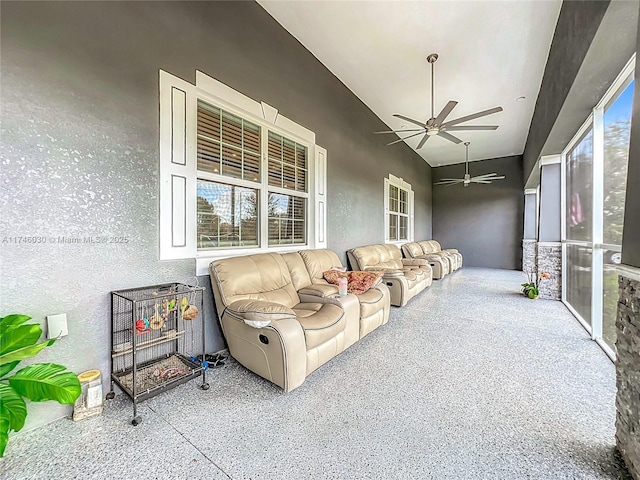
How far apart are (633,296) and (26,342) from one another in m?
3.00

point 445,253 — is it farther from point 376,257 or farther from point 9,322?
point 9,322

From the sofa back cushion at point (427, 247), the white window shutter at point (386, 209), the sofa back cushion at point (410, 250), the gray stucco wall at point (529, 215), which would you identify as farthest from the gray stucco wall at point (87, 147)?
the gray stucco wall at point (529, 215)

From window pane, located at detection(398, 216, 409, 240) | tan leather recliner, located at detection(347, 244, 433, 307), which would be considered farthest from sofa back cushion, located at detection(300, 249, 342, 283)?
window pane, located at detection(398, 216, 409, 240)

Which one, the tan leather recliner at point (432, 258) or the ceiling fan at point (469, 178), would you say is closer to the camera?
the tan leather recliner at point (432, 258)

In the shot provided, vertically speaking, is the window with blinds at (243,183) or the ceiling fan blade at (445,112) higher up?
the ceiling fan blade at (445,112)

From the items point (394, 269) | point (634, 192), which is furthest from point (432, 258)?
point (634, 192)

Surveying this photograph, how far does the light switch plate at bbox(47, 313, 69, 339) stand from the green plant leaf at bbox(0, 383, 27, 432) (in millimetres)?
417

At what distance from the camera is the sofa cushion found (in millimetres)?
2104

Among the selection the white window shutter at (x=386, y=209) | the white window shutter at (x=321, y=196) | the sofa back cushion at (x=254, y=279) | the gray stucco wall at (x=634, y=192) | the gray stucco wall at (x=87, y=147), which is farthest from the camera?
the white window shutter at (x=386, y=209)

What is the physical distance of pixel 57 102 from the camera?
5.58 feet

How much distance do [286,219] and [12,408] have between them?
2.85 metres

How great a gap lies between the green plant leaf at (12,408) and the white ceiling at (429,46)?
394 centimetres

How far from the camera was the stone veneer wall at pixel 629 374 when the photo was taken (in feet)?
4.13

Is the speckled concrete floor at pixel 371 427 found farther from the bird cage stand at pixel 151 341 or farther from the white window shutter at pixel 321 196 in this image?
the white window shutter at pixel 321 196
